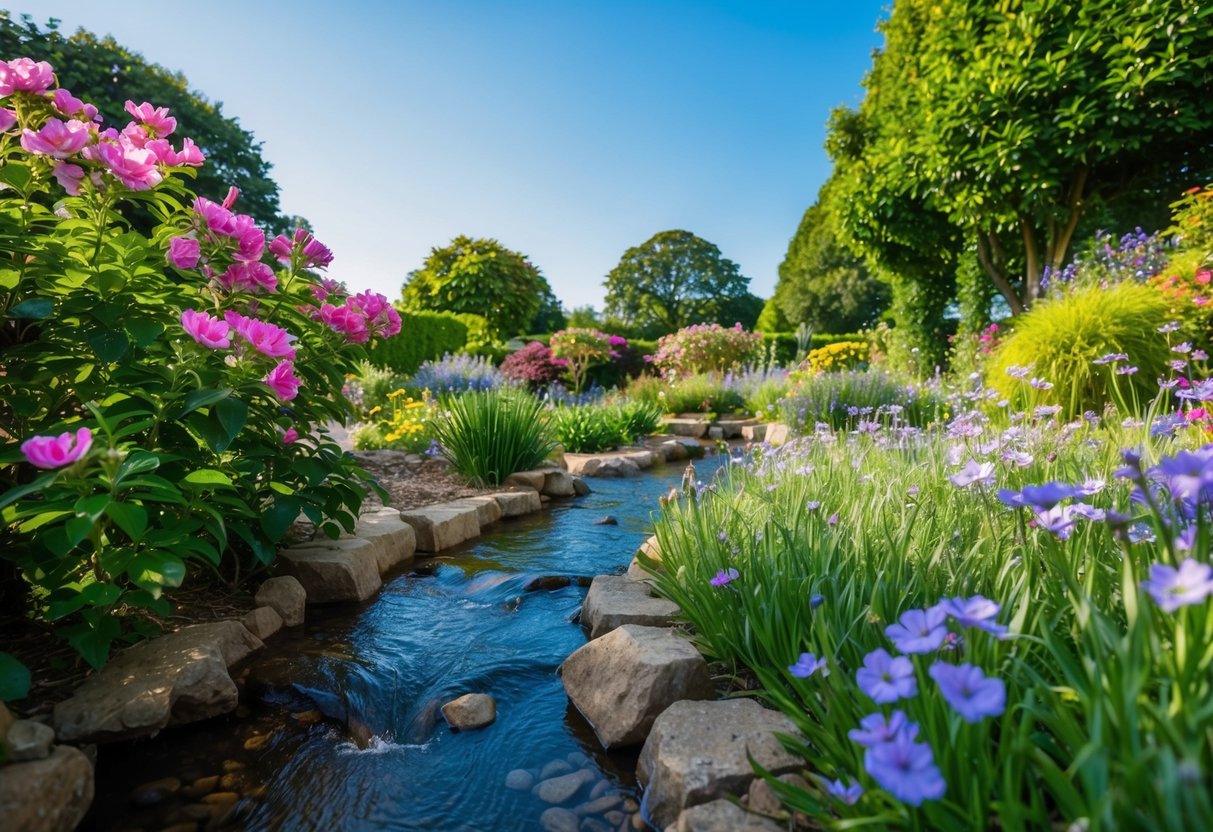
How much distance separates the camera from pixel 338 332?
7.80 ft

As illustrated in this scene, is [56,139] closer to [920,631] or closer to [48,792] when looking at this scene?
[48,792]

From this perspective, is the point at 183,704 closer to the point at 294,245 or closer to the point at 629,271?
the point at 294,245

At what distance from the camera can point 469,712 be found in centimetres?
189

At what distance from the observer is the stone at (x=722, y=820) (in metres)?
1.17

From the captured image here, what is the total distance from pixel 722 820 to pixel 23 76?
259cm

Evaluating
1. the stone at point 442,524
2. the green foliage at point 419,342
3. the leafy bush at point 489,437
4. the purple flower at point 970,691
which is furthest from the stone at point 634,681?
the green foliage at point 419,342

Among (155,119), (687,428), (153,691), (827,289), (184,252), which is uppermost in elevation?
(827,289)

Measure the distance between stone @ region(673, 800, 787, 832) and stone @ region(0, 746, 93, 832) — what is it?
132cm

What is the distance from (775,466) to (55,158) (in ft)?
9.29

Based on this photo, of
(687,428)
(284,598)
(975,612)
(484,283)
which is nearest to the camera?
(975,612)

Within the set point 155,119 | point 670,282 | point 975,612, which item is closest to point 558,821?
point 975,612

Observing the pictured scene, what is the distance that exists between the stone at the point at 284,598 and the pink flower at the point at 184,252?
1.37 metres

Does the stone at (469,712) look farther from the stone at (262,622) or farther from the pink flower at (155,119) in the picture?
the pink flower at (155,119)

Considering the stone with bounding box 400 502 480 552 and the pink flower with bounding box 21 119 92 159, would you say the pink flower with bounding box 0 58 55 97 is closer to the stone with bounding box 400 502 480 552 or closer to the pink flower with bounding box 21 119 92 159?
the pink flower with bounding box 21 119 92 159
